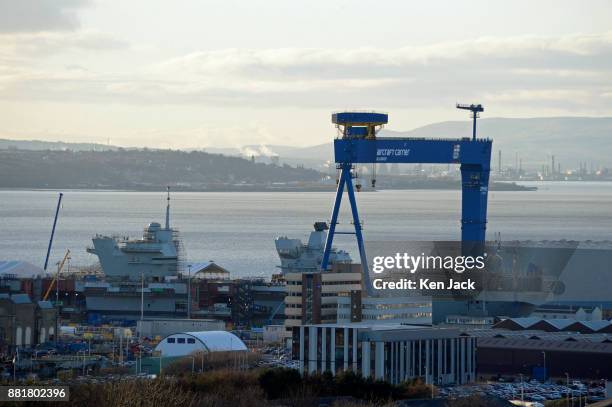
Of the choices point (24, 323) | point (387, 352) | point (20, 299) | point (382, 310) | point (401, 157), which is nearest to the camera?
point (387, 352)

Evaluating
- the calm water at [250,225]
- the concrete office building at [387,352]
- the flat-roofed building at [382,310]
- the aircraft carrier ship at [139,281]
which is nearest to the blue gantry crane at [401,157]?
the flat-roofed building at [382,310]

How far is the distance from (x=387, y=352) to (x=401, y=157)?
13.4 metres

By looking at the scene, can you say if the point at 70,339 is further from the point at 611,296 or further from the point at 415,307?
the point at 611,296

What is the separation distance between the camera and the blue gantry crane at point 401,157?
57000 mm

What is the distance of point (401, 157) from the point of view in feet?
191

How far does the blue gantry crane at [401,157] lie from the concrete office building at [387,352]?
26.2 feet

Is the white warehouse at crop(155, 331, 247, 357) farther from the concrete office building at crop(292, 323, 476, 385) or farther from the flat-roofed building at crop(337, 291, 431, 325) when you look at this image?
the flat-roofed building at crop(337, 291, 431, 325)

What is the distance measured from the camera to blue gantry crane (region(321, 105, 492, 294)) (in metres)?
57.0

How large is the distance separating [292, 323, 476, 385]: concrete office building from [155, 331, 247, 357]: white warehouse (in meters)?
2.53

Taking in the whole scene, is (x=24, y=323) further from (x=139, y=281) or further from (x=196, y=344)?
(x=139, y=281)

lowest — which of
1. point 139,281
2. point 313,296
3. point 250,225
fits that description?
point 139,281

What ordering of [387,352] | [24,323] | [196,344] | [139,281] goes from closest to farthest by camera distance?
[387,352] < [196,344] < [24,323] < [139,281]

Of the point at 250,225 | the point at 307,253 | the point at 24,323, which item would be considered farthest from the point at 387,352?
the point at 250,225

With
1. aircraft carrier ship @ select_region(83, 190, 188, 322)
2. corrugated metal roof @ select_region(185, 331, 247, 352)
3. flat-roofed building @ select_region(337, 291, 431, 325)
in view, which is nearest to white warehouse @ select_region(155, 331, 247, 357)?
corrugated metal roof @ select_region(185, 331, 247, 352)
